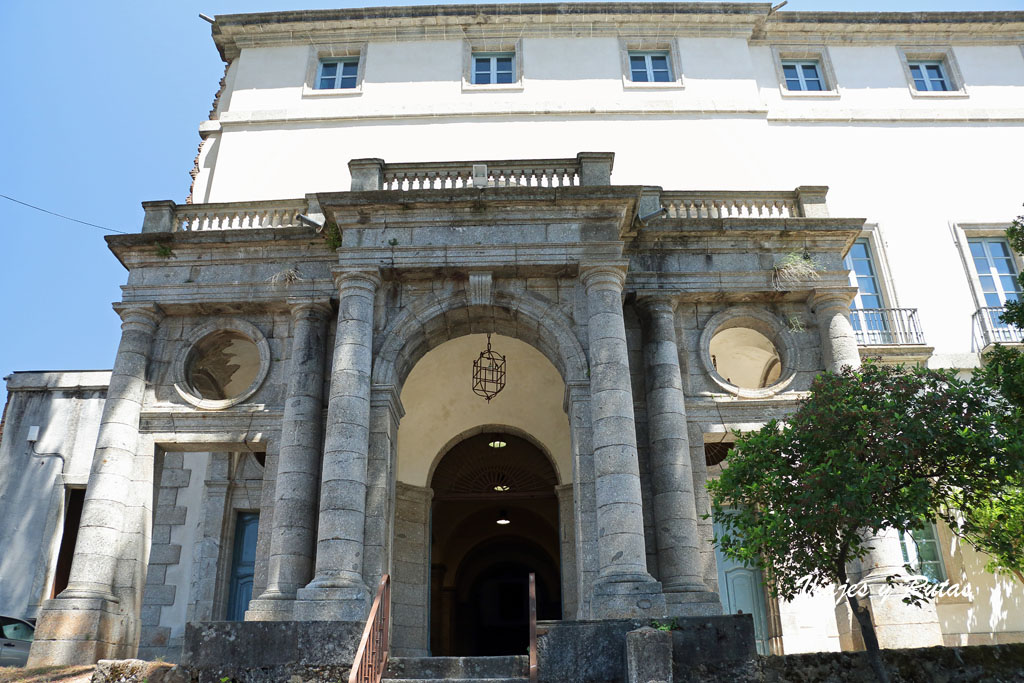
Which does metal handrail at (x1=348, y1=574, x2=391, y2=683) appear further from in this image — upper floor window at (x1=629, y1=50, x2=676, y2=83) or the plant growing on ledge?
upper floor window at (x1=629, y1=50, x2=676, y2=83)

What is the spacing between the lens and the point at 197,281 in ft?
41.5

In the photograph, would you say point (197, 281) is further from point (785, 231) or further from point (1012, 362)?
point (1012, 362)

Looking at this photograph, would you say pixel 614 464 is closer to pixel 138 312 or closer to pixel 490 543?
pixel 138 312

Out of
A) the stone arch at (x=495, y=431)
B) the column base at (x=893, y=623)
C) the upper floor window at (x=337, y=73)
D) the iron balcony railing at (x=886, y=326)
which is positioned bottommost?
the column base at (x=893, y=623)

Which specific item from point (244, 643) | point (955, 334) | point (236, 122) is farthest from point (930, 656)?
point (236, 122)

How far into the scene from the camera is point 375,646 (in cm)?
811

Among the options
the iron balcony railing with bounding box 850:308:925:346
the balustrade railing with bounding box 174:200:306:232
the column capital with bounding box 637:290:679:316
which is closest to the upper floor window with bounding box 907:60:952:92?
the iron balcony railing with bounding box 850:308:925:346

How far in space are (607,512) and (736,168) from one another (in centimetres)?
857

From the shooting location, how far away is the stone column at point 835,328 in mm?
12000

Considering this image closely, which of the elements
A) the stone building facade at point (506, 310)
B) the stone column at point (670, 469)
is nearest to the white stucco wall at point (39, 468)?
the stone building facade at point (506, 310)

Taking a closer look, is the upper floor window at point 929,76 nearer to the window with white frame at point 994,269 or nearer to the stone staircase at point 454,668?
the window with white frame at point 994,269

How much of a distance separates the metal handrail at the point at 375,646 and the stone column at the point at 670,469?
→ 368 cm

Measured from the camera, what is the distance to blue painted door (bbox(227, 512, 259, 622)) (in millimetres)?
13500

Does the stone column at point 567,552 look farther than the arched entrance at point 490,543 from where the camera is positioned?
No
